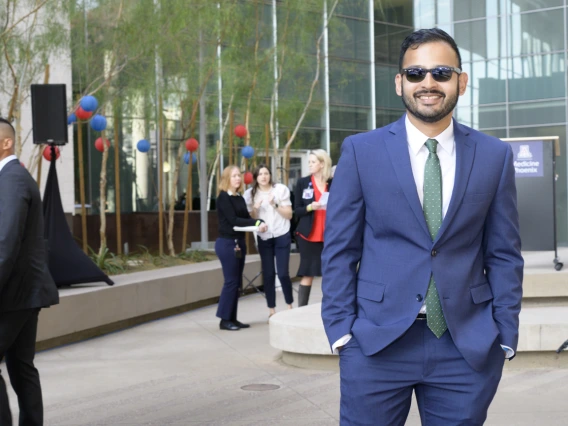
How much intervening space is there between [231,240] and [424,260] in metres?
7.04

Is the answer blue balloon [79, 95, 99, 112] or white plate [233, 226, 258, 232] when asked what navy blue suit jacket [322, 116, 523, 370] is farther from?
blue balloon [79, 95, 99, 112]

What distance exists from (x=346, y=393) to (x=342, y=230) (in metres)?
0.51

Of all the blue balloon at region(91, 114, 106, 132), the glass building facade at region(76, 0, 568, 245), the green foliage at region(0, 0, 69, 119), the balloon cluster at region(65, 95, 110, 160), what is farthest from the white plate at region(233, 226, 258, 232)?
the glass building facade at region(76, 0, 568, 245)

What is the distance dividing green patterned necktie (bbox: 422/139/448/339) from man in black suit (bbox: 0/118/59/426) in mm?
2284

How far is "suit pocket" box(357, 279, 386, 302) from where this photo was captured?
9.48 feet

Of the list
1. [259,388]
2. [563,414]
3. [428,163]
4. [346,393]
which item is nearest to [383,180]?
[428,163]

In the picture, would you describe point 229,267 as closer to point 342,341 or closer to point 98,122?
point 98,122

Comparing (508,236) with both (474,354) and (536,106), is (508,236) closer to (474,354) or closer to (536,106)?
(474,354)

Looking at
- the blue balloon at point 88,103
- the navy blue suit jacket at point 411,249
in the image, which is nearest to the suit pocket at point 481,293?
the navy blue suit jacket at point 411,249

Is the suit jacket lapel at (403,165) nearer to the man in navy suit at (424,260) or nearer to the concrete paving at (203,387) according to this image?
the man in navy suit at (424,260)

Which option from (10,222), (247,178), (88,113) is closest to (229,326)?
(88,113)

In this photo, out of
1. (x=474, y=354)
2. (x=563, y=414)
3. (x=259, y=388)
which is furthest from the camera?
(x=259, y=388)

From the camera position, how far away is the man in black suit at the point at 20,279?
4.44m

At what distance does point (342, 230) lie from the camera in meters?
2.92
